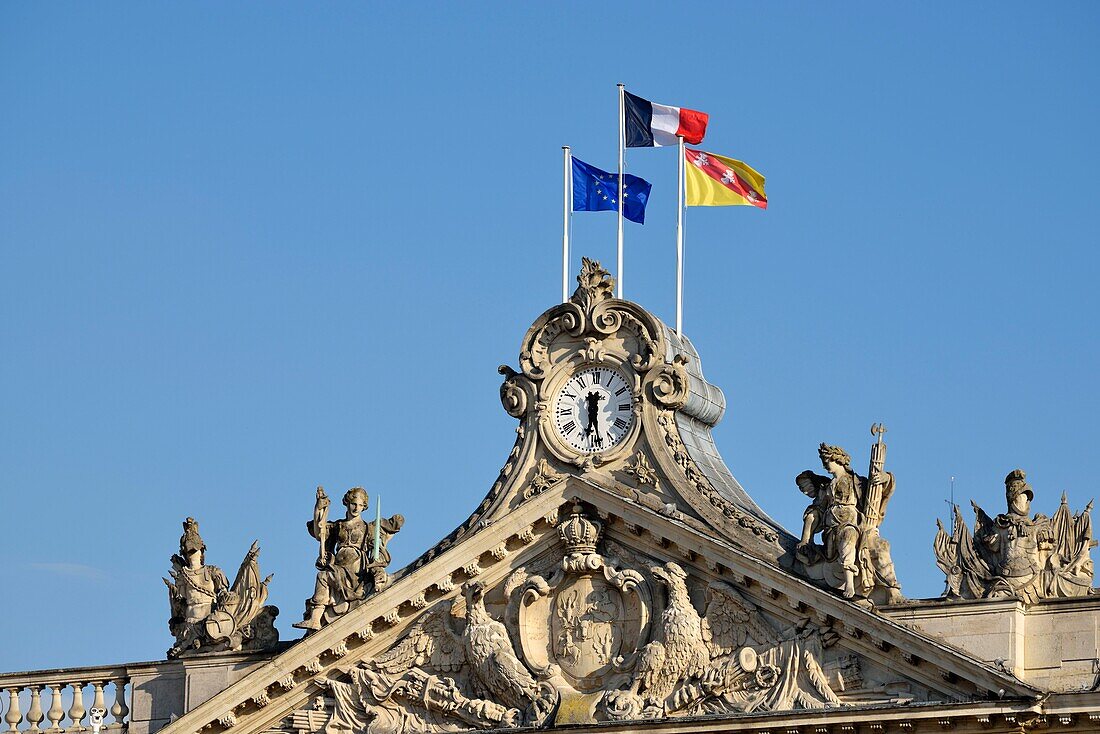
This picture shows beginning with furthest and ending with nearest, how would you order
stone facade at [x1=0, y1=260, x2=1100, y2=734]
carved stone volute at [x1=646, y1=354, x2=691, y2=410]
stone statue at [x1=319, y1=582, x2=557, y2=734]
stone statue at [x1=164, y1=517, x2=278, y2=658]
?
stone statue at [x1=164, y1=517, x2=278, y2=658], carved stone volute at [x1=646, y1=354, x2=691, y2=410], stone statue at [x1=319, y1=582, x2=557, y2=734], stone facade at [x1=0, y1=260, x2=1100, y2=734]

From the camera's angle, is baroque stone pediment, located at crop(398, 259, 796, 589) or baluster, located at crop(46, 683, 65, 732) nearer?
baroque stone pediment, located at crop(398, 259, 796, 589)

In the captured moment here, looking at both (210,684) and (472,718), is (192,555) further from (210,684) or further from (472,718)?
(472,718)

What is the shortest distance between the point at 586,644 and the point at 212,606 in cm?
607

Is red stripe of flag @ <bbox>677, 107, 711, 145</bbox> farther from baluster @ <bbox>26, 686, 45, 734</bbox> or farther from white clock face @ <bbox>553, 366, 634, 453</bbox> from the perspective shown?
baluster @ <bbox>26, 686, 45, 734</bbox>

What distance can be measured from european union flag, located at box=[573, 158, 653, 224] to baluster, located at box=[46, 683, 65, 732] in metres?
10.2

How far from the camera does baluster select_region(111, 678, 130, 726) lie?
5050 centimetres

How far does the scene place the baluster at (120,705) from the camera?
1988 inches

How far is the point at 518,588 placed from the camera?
4772cm

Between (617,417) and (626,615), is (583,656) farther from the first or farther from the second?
(617,417)

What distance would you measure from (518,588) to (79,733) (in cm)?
734

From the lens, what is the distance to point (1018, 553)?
4516cm

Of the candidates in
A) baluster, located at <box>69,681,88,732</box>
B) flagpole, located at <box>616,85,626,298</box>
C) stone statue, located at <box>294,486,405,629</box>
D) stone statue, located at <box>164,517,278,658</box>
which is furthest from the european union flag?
baluster, located at <box>69,681,88,732</box>

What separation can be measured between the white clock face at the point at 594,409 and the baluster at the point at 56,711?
8533 mm

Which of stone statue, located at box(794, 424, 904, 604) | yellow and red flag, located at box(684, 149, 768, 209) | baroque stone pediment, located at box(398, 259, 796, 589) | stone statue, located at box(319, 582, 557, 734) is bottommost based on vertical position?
stone statue, located at box(319, 582, 557, 734)
